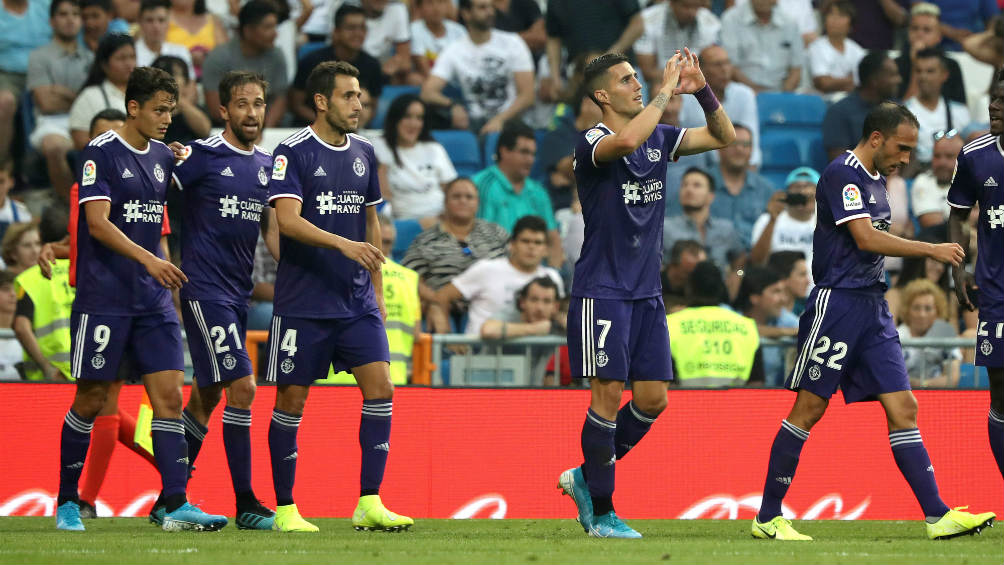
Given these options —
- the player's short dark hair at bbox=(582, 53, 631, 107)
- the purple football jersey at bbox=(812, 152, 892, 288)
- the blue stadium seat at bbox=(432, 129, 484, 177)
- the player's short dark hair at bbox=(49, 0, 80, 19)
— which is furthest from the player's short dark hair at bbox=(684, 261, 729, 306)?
the player's short dark hair at bbox=(49, 0, 80, 19)

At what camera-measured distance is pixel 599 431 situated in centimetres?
754

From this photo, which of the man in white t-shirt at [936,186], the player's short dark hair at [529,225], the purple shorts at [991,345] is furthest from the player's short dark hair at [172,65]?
the purple shorts at [991,345]

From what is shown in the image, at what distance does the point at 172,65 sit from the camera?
12.8 metres

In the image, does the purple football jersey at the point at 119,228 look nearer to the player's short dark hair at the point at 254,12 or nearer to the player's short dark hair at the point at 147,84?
the player's short dark hair at the point at 147,84

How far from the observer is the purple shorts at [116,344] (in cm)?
793

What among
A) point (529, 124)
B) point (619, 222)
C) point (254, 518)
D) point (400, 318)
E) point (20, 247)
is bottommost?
point (254, 518)

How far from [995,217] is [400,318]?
4643 mm

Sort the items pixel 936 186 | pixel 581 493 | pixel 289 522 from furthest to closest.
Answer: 1. pixel 936 186
2. pixel 289 522
3. pixel 581 493

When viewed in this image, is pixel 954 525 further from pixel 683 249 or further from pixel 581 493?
pixel 683 249

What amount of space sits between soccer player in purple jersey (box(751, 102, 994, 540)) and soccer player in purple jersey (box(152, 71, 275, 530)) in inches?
117

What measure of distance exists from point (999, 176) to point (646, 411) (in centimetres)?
240

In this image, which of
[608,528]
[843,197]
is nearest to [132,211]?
[608,528]

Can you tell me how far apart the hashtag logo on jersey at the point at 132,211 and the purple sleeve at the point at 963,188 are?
4602 mm

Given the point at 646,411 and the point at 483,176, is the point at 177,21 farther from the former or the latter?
the point at 646,411
